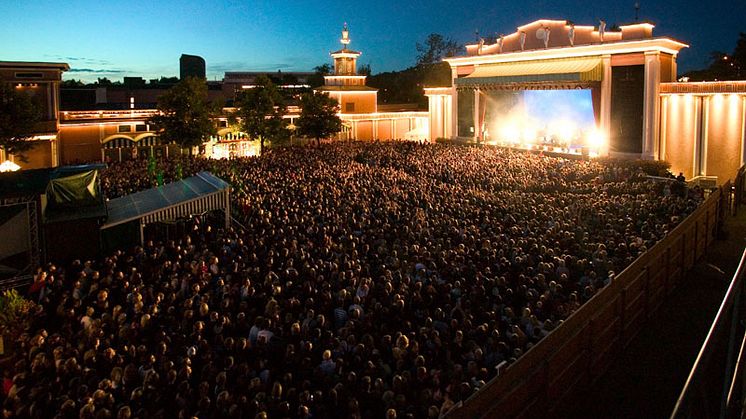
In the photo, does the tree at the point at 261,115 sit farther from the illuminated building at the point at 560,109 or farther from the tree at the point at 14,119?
the tree at the point at 14,119

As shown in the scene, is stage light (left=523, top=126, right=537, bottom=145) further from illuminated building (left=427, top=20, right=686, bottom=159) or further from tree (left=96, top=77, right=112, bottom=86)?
tree (left=96, top=77, right=112, bottom=86)

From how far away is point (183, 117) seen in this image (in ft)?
96.3

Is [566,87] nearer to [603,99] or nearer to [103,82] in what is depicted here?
[603,99]

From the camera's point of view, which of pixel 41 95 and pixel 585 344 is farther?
pixel 41 95

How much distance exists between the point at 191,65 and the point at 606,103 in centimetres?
6867

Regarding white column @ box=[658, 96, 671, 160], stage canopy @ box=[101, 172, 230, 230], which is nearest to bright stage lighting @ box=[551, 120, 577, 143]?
white column @ box=[658, 96, 671, 160]

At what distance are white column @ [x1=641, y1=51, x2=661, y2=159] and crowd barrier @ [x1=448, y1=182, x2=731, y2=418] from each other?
1574cm

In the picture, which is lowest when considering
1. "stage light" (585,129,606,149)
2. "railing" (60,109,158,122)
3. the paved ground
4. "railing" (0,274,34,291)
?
the paved ground

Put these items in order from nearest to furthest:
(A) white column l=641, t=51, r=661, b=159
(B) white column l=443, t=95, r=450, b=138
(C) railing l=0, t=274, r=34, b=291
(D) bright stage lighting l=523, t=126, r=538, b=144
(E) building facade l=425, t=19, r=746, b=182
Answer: (C) railing l=0, t=274, r=34, b=291
(E) building facade l=425, t=19, r=746, b=182
(A) white column l=641, t=51, r=661, b=159
(D) bright stage lighting l=523, t=126, r=538, b=144
(B) white column l=443, t=95, r=450, b=138

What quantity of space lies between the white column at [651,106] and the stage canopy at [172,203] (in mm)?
19420

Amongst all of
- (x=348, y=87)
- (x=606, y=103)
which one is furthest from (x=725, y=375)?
(x=348, y=87)

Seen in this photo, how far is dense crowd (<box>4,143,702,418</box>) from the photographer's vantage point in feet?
20.0

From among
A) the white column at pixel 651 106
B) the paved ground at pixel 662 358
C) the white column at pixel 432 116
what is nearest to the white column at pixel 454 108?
the white column at pixel 432 116

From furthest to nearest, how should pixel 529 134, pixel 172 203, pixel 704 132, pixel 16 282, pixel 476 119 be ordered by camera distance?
1. pixel 476 119
2. pixel 529 134
3. pixel 704 132
4. pixel 172 203
5. pixel 16 282
